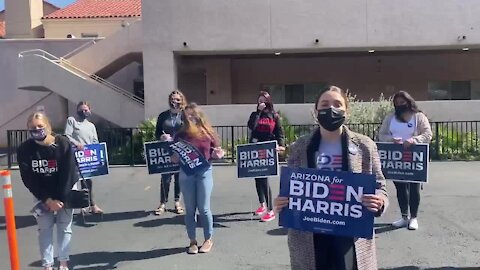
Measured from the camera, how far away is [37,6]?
36.6 meters

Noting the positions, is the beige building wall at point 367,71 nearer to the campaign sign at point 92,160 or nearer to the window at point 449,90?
the window at point 449,90

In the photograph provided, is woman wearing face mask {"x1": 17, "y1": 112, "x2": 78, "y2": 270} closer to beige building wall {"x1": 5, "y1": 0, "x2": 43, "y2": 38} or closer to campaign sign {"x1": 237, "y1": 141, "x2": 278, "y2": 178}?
campaign sign {"x1": 237, "y1": 141, "x2": 278, "y2": 178}

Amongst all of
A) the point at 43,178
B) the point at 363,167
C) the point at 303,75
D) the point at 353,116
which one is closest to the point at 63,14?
the point at 303,75

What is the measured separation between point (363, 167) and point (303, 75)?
21.8 m

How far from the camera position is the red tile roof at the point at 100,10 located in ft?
120

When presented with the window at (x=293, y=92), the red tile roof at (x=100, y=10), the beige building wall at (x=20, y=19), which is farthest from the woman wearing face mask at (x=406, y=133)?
the beige building wall at (x=20, y=19)

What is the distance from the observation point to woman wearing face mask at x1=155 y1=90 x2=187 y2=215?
28.5ft

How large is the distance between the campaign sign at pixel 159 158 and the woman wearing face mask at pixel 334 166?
553cm

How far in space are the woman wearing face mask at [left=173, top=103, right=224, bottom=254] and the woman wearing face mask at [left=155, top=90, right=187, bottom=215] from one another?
1.30m

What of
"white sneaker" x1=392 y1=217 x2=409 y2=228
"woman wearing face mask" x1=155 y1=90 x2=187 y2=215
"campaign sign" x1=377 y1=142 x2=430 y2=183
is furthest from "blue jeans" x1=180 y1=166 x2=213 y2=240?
"white sneaker" x1=392 y1=217 x2=409 y2=228

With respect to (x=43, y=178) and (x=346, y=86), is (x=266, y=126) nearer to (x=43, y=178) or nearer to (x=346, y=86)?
(x=43, y=178)

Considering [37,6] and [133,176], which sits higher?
[37,6]

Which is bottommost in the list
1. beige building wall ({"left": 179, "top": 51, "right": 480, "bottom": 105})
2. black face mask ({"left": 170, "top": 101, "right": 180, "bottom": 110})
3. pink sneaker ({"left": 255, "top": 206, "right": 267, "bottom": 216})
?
pink sneaker ({"left": 255, "top": 206, "right": 267, "bottom": 216})

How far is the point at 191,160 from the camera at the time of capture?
6.98m
